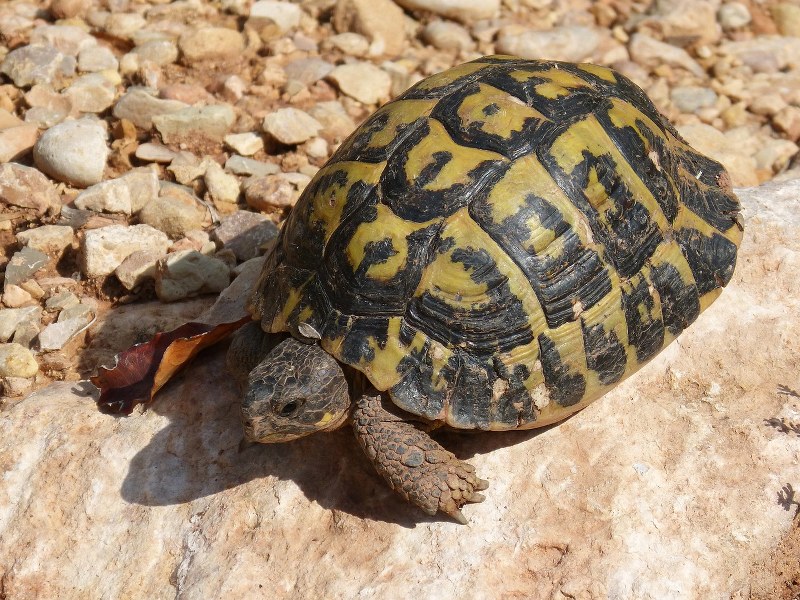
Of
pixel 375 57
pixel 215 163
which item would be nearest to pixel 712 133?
pixel 375 57

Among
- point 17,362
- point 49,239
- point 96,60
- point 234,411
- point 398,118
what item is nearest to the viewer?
point 398,118

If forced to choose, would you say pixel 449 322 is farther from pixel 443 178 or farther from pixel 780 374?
pixel 780 374

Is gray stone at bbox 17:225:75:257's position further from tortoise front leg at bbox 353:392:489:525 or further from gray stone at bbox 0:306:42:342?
tortoise front leg at bbox 353:392:489:525

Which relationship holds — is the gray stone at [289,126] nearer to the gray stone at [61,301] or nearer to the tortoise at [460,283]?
the gray stone at [61,301]

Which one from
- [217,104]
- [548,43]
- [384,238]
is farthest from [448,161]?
[548,43]

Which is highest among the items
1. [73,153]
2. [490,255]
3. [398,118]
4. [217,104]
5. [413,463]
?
[398,118]

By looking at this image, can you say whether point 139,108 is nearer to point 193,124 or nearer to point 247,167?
point 193,124
